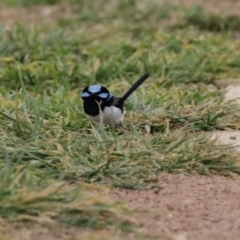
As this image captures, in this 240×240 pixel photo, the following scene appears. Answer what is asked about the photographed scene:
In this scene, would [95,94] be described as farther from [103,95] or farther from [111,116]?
[111,116]

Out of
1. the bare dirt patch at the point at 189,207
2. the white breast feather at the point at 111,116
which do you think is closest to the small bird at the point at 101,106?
the white breast feather at the point at 111,116

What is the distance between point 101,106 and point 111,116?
15 cm

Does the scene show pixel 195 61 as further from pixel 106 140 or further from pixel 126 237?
pixel 126 237

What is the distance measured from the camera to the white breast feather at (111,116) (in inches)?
221

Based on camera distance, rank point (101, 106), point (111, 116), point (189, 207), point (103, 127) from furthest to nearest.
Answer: point (101, 106) < point (111, 116) < point (103, 127) < point (189, 207)

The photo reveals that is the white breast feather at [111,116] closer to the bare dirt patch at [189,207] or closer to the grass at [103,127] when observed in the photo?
the grass at [103,127]

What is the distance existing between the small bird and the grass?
0.26 ft

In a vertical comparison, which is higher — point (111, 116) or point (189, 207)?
point (189, 207)

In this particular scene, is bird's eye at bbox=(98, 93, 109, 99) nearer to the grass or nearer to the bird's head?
the bird's head

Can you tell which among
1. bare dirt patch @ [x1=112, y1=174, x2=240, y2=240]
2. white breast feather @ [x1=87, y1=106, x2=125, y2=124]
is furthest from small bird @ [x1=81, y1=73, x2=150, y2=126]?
bare dirt patch @ [x1=112, y1=174, x2=240, y2=240]

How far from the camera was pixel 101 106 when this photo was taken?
5.73 meters

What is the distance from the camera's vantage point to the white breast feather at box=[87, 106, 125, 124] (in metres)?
5.61

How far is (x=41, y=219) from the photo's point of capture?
391cm

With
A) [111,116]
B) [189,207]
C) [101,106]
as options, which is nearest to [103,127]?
[111,116]
